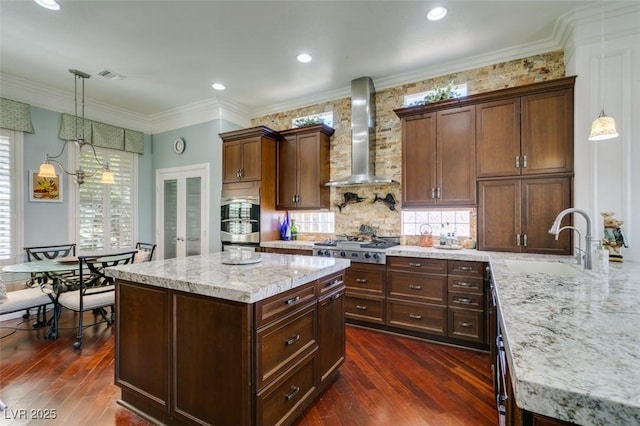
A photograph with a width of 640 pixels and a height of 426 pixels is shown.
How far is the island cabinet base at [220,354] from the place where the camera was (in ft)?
5.01

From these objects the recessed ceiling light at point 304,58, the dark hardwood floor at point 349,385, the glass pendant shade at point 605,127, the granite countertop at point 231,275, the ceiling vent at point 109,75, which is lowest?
the dark hardwood floor at point 349,385

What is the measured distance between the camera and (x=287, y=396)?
5.74 feet

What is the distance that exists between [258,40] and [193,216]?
10.8 feet

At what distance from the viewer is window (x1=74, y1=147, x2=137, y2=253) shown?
15.5ft

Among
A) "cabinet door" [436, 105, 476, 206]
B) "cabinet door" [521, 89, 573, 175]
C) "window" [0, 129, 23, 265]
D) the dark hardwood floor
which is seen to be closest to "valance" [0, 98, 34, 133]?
"window" [0, 129, 23, 265]

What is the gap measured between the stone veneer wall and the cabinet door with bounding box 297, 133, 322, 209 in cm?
34

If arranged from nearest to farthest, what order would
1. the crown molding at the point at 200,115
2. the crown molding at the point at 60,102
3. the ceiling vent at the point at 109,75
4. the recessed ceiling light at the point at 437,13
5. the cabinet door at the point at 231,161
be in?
the recessed ceiling light at the point at 437,13, the ceiling vent at the point at 109,75, the crown molding at the point at 60,102, the cabinet door at the point at 231,161, the crown molding at the point at 200,115

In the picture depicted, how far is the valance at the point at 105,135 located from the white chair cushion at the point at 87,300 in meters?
2.69

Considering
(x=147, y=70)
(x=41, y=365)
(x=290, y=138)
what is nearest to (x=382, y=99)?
(x=290, y=138)

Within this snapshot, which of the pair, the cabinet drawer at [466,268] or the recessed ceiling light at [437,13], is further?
the cabinet drawer at [466,268]

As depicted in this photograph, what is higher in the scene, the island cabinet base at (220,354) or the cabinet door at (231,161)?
the cabinet door at (231,161)

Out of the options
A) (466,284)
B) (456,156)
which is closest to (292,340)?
(466,284)

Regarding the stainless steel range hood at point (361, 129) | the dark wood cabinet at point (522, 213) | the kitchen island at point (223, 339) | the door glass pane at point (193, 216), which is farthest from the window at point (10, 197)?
the dark wood cabinet at point (522, 213)

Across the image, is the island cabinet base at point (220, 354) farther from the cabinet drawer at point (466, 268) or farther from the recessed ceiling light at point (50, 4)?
the recessed ceiling light at point (50, 4)
